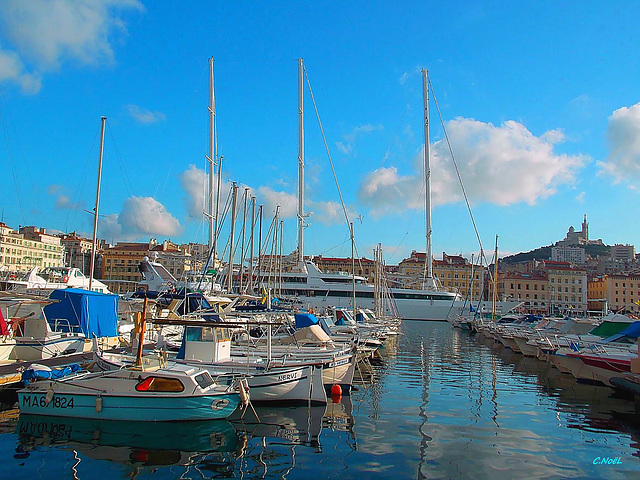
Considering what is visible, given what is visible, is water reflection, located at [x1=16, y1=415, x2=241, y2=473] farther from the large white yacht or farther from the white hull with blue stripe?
the large white yacht

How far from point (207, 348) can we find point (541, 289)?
382ft

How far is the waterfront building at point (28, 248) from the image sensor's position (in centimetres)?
9938

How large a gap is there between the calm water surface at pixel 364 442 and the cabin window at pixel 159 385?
0.88 metres

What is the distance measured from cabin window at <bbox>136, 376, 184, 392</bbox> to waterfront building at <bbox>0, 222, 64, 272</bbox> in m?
91.3

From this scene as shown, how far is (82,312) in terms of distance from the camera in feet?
74.6

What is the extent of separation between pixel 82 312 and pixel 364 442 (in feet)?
50.9

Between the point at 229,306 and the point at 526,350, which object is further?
the point at 526,350

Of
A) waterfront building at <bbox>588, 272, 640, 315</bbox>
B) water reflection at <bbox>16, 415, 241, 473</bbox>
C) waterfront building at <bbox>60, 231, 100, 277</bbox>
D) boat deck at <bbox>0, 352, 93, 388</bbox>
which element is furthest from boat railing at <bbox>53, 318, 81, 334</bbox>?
waterfront building at <bbox>588, 272, 640, 315</bbox>

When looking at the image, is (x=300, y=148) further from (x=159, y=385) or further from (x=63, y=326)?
(x=159, y=385)

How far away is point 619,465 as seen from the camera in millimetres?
11102

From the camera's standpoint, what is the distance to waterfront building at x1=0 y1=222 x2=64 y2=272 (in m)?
99.4

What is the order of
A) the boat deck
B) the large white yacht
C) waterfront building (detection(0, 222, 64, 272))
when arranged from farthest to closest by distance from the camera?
waterfront building (detection(0, 222, 64, 272)) < the large white yacht < the boat deck

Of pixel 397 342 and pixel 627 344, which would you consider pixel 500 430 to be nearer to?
pixel 627 344

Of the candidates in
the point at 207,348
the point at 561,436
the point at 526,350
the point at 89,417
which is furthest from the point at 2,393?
the point at 526,350
